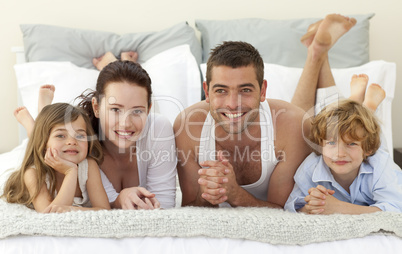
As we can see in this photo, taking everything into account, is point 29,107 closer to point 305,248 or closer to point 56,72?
point 56,72

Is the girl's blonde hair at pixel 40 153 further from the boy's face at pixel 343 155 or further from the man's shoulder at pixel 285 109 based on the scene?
the boy's face at pixel 343 155

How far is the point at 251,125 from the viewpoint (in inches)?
62.7

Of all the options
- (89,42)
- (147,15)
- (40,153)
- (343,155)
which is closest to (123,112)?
(40,153)

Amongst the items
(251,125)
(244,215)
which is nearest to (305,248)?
(244,215)

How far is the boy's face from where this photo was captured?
1440mm

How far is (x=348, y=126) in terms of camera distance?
1.44 metres

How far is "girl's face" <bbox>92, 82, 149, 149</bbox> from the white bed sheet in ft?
1.49

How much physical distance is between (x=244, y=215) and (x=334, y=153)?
0.45 metres

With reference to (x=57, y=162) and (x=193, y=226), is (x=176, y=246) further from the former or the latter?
(x=57, y=162)

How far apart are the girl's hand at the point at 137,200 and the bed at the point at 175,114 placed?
0.11 meters

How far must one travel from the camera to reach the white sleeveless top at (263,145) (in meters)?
1.57

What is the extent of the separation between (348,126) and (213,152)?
49 centimetres

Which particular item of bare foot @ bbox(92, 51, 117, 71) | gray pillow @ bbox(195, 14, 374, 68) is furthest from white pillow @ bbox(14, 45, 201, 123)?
gray pillow @ bbox(195, 14, 374, 68)

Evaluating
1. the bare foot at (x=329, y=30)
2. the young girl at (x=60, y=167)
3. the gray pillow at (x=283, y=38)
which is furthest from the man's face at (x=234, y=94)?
the gray pillow at (x=283, y=38)
